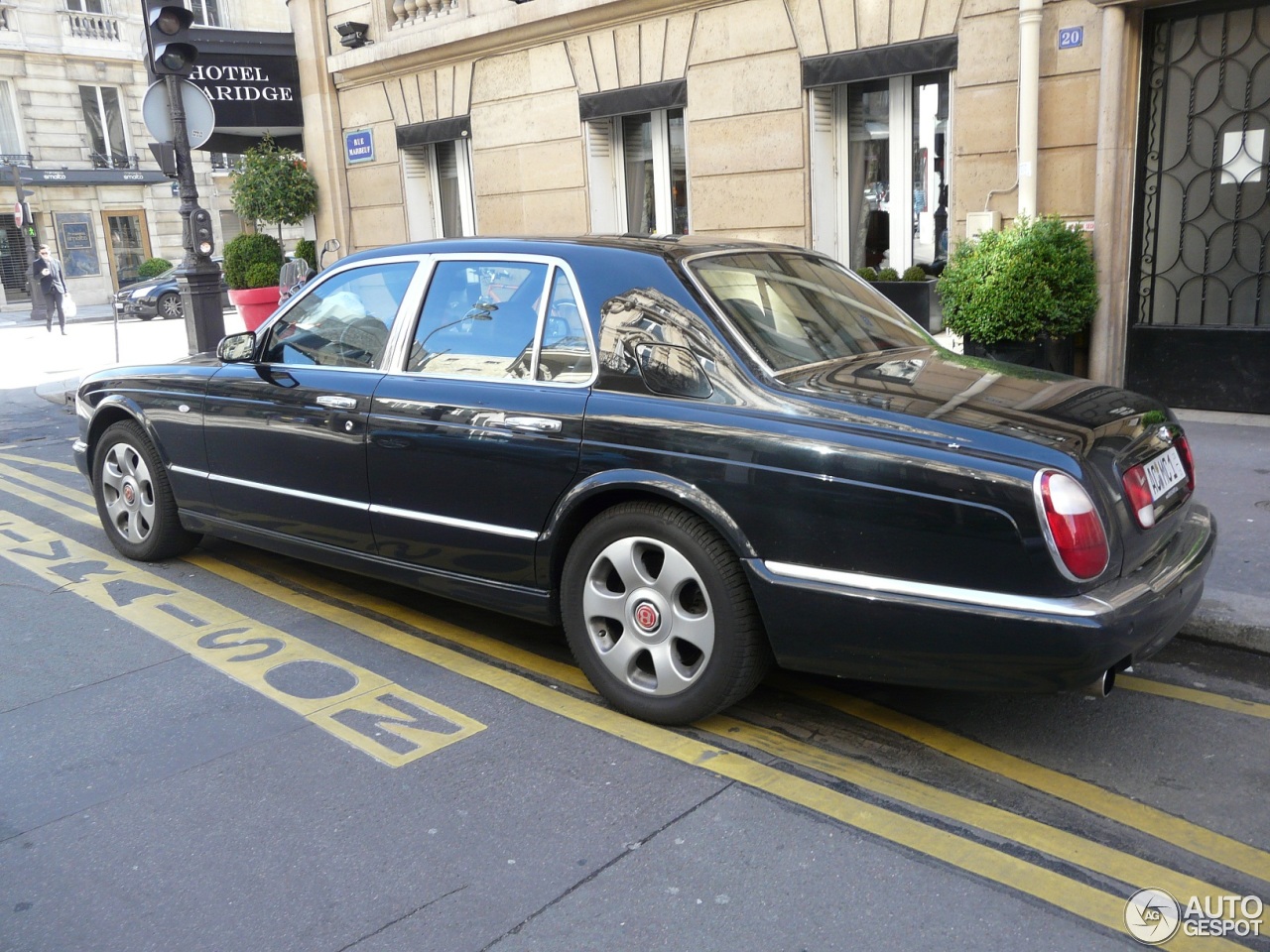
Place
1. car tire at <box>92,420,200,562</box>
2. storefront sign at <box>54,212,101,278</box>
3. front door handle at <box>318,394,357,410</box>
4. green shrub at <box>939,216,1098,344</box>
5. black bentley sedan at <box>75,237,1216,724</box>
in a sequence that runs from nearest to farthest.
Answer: black bentley sedan at <box>75,237,1216,724</box>, front door handle at <box>318,394,357,410</box>, car tire at <box>92,420,200,562</box>, green shrub at <box>939,216,1098,344</box>, storefront sign at <box>54,212,101,278</box>

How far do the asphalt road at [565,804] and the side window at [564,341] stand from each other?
1210mm

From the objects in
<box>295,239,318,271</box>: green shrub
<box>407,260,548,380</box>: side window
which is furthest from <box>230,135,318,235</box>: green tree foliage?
<box>407,260,548,380</box>: side window

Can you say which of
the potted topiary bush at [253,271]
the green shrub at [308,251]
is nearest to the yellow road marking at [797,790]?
the potted topiary bush at [253,271]

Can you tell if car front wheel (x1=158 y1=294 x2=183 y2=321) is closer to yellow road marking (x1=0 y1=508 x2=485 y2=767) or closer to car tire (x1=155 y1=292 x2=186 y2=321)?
car tire (x1=155 y1=292 x2=186 y2=321)

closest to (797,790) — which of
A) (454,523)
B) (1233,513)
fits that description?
(454,523)

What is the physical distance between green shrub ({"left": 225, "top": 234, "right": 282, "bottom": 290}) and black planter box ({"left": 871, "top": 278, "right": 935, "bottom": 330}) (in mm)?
8943

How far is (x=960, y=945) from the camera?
2705 mm

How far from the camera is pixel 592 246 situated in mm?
4332

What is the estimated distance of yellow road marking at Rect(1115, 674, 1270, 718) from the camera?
4.01 m

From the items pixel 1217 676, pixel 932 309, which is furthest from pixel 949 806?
pixel 932 309

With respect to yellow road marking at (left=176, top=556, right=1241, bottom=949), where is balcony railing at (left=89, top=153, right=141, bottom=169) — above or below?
above

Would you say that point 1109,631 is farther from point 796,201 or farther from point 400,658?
point 796,201

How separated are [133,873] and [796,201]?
9022 mm

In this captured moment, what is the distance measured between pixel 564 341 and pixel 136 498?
3134 mm
